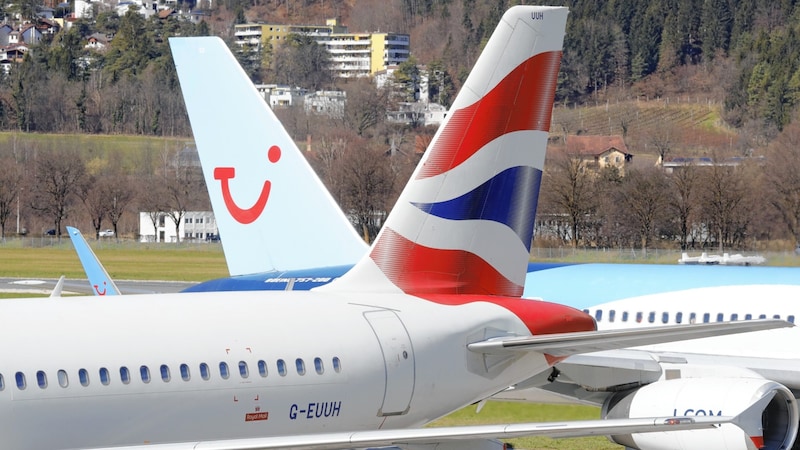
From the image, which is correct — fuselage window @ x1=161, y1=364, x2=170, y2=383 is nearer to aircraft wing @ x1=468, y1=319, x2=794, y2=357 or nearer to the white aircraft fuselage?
the white aircraft fuselage

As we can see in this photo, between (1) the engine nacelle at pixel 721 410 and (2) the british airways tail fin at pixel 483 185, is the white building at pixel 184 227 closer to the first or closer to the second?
(1) the engine nacelle at pixel 721 410

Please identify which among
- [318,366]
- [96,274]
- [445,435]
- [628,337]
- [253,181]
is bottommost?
[96,274]

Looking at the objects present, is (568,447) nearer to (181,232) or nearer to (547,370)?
(547,370)

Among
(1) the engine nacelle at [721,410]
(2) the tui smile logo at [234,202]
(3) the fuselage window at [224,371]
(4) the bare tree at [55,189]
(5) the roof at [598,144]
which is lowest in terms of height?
(4) the bare tree at [55,189]

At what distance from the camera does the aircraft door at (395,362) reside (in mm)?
14266

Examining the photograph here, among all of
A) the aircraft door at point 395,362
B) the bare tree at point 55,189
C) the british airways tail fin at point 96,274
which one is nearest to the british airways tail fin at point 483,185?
the aircraft door at point 395,362

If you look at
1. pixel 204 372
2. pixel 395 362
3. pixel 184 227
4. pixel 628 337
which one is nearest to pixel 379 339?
pixel 395 362

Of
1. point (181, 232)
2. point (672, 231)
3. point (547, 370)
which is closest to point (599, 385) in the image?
point (547, 370)

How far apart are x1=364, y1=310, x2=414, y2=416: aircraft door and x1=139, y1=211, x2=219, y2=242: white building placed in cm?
11427

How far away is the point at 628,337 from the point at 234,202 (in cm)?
957

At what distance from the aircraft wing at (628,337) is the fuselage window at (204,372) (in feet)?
11.1

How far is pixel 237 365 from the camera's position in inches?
516

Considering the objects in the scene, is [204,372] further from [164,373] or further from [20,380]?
[20,380]

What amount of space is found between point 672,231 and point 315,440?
90675 mm
